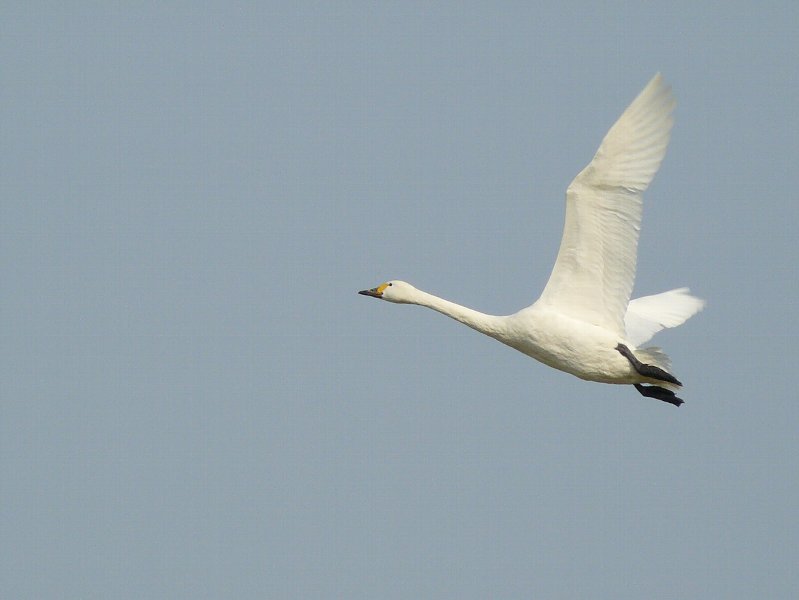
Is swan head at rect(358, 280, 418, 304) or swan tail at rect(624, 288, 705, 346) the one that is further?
swan tail at rect(624, 288, 705, 346)

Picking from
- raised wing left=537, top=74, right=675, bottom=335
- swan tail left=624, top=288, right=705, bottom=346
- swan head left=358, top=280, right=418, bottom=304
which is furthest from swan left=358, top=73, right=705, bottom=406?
swan tail left=624, top=288, right=705, bottom=346

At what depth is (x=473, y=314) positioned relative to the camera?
2039 cm

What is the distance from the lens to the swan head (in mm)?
21609

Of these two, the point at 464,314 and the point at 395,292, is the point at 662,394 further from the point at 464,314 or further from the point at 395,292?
the point at 395,292

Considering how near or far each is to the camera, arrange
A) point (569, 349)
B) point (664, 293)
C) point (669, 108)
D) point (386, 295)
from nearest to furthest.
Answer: point (669, 108)
point (569, 349)
point (386, 295)
point (664, 293)

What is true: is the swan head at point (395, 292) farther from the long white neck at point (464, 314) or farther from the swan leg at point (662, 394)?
the swan leg at point (662, 394)

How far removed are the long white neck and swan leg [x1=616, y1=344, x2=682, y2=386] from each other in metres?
1.67

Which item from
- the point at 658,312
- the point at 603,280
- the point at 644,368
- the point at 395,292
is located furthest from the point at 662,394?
the point at 395,292

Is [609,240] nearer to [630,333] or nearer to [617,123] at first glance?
[617,123]

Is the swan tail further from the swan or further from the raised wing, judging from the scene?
the raised wing

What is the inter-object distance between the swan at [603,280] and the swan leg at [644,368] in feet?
0.04

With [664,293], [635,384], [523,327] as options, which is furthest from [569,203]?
[664,293]

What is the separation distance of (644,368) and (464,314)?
2647mm

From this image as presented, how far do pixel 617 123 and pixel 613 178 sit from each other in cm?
70
